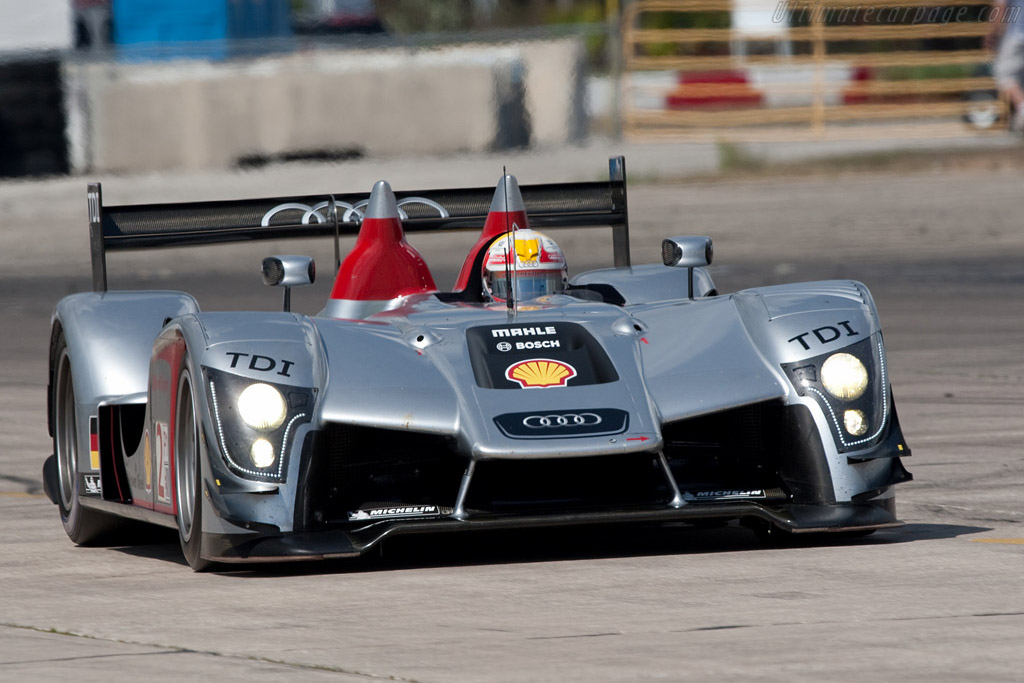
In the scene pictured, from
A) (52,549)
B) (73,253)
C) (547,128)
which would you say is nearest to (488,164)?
(547,128)

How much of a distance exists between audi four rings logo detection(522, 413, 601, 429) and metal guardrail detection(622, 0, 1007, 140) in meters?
24.9

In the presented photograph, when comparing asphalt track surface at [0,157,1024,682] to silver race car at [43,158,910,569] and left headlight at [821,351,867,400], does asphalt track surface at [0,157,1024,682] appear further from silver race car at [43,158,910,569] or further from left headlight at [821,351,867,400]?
left headlight at [821,351,867,400]

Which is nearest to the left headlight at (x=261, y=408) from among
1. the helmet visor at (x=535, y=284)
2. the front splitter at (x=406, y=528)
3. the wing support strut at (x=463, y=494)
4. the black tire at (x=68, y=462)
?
the front splitter at (x=406, y=528)

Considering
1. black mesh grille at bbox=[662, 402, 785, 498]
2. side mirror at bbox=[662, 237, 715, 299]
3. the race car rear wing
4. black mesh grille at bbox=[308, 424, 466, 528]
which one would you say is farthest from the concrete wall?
black mesh grille at bbox=[308, 424, 466, 528]

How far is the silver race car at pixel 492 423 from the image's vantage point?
20.4 feet

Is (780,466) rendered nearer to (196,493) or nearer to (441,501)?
(441,501)

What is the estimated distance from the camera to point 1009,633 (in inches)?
198

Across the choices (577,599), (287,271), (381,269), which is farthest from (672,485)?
(287,271)

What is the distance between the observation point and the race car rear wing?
8.73 m

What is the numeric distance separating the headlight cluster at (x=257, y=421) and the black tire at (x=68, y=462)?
135 cm

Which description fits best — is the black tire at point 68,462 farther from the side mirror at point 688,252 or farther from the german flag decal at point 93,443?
the side mirror at point 688,252

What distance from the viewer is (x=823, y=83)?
105 feet

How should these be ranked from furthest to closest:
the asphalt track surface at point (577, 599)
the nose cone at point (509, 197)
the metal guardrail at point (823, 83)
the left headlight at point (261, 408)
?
the metal guardrail at point (823, 83)
the nose cone at point (509, 197)
the left headlight at point (261, 408)
the asphalt track surface at point (577, 599)

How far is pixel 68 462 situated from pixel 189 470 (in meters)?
1.47
